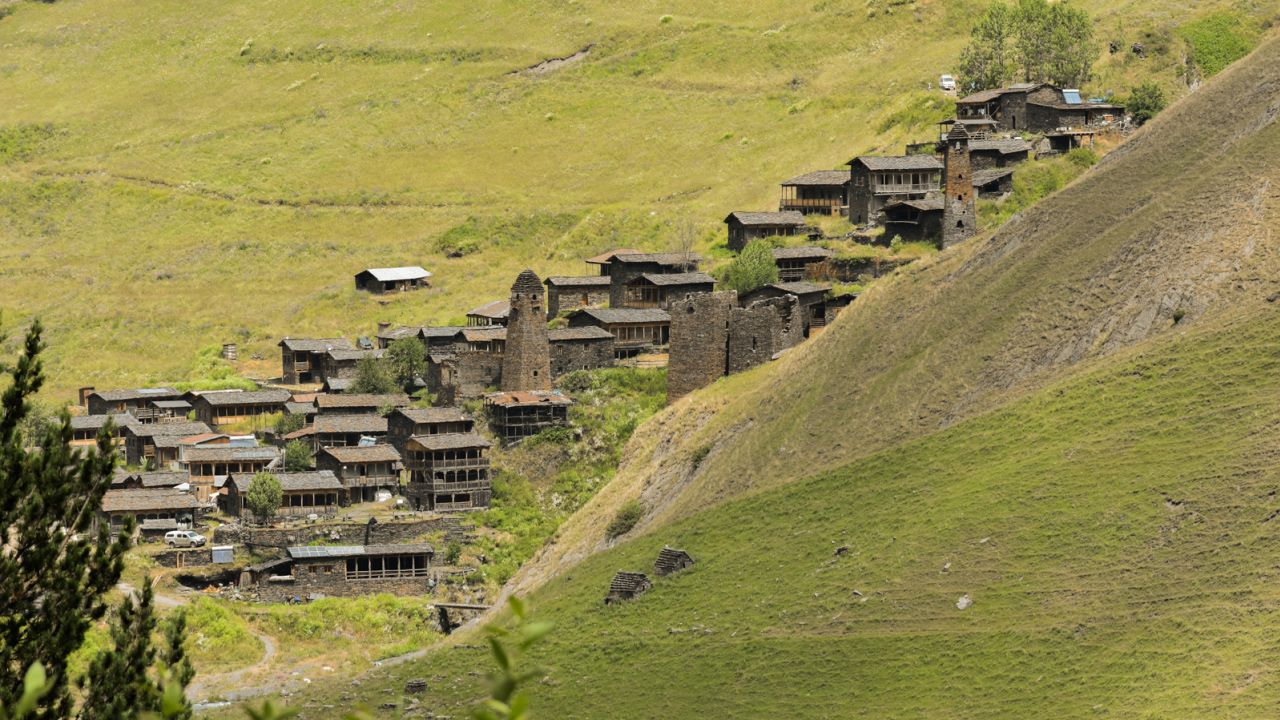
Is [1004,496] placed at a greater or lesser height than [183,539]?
greater

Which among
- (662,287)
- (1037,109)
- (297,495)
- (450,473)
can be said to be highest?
(1037,109)

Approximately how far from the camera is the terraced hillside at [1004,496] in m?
54.8

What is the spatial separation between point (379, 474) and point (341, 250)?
5560cm

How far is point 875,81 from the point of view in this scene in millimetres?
164250

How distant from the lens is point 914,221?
109m

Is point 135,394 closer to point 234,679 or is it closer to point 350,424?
point 350,424

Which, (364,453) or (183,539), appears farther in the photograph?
(364,453)

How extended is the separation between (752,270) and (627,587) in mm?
38253

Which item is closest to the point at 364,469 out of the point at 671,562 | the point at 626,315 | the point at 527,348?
the point at 527,348

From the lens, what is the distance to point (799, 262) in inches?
4328

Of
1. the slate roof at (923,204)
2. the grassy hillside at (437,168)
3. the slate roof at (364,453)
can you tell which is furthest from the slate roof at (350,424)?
the slate roof at (923,204)

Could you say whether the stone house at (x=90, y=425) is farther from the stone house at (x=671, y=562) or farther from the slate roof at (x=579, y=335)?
the stone house at (x=671, y=562)

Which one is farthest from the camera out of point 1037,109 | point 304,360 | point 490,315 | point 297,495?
point 304,360

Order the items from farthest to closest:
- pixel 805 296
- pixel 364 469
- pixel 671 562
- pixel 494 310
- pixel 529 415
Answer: pixel 494 310, pixel 529 415, pixel 364 469, pixel 805 296, pixel 671 562
